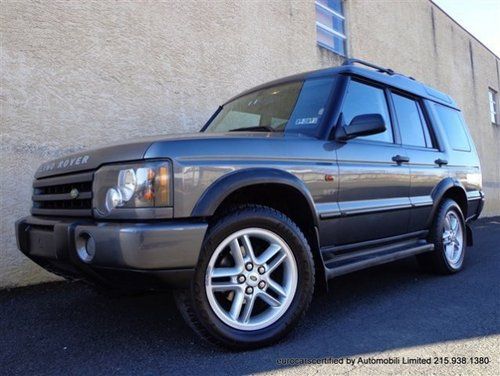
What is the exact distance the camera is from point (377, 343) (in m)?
2.88

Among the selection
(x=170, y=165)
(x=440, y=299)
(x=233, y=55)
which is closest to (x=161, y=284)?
(x=170, y=165)

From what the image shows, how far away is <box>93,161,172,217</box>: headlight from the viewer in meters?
2.49

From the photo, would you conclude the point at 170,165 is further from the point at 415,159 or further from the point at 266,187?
the point at 415,159

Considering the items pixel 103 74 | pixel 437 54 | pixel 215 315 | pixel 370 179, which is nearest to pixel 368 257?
pixel 370 179

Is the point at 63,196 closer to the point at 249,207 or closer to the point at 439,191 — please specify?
the point at 249,207

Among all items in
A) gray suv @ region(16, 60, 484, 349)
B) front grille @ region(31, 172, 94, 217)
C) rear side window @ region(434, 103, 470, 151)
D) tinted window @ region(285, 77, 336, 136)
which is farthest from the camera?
rear side window @ region(434, 103, 470, 151)

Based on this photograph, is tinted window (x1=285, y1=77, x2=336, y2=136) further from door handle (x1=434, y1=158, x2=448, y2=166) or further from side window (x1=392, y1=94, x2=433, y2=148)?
door handle (x1=434, y1=158, x2=448, y2=166)

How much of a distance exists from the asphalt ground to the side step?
0.35 meters

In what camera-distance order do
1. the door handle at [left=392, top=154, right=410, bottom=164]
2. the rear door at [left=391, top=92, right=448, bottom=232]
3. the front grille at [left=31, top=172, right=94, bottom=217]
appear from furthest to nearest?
the rear door at [left=391, top=92, right=448, bottom=232] → the door handle at [left=392, top=154, right=410, bottom=164] → the front grille at [left=31, top=172, right=94, bottom=217]

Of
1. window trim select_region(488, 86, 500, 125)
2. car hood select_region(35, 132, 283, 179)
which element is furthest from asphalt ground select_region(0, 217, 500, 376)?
window trim select_region(488, 86, 500, 125)

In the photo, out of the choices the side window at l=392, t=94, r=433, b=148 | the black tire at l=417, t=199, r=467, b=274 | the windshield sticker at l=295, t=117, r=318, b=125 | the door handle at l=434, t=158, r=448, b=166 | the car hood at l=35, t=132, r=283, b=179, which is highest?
the side window at l=392, t=94, r=433, b=148

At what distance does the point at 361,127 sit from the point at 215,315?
168cm

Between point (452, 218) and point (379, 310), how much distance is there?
202cm

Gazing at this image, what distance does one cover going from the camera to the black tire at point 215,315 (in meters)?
2.57
